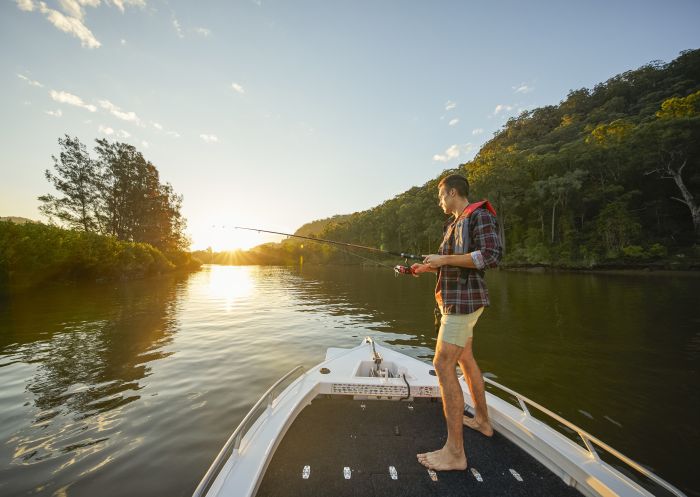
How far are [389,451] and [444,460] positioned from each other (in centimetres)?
64

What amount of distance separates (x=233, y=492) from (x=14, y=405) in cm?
683

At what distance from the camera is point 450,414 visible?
10.5ft

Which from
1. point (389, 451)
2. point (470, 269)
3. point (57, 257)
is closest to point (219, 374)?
point (389, 451)

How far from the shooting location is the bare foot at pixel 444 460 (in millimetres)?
3082

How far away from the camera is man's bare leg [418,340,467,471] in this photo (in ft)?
10.2

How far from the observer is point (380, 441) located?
12.0 feet

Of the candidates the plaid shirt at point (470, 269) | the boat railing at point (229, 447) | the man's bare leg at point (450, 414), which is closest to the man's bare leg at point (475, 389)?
the man's bare leg at point (450, 414)

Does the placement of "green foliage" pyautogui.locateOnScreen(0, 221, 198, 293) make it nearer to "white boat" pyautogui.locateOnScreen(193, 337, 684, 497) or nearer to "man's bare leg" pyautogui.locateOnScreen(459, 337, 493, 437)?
"white boat" pyautogui.locateOnScreen(193, 337, 684, 497)

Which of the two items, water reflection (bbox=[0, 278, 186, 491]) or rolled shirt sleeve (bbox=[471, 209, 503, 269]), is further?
water reflection (bbox=[0, 278, 186, 491])

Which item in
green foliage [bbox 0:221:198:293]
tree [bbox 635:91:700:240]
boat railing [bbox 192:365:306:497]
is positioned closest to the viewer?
boat railing [bbox 192:365:306:497]

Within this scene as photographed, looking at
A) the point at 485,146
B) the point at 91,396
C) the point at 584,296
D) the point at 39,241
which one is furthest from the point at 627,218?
the point at 485,146

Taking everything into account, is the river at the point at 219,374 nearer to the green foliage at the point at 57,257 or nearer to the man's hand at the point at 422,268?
the man's hand at the point at 422,268

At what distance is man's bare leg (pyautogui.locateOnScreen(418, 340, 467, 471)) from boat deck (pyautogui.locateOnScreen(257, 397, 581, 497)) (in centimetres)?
9

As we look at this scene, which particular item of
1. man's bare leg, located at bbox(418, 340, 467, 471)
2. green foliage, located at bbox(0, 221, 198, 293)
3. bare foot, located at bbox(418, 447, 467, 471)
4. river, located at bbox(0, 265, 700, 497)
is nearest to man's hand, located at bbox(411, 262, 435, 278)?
man's bare leg, located at bbox(418, 340, 467, 471)
